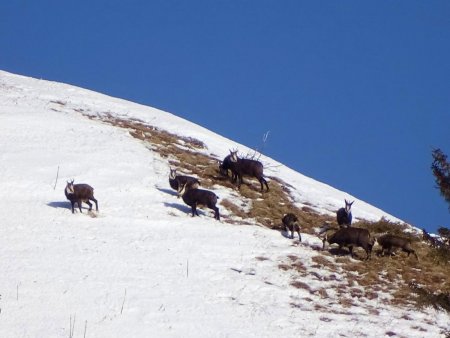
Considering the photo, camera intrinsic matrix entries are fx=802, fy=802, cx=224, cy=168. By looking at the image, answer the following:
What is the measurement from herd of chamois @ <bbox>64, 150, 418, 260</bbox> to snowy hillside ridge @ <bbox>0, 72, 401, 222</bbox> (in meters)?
2.63

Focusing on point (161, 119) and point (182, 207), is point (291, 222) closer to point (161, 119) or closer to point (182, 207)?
point (182, 207)

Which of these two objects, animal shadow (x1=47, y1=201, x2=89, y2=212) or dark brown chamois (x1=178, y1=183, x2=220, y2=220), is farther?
dark brown chamois (x1=178, y1=183, x2=220, y2=220)

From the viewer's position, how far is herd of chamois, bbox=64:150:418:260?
2311cm

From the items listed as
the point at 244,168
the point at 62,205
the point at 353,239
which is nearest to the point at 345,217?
the point at 353,239

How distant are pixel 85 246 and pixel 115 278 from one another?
2439 mm

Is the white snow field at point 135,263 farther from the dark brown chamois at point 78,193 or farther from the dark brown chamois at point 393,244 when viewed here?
the dark brown chamois at point 393,244

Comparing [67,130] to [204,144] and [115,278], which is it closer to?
[204,144]

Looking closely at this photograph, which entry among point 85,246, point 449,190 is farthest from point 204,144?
point 449,190

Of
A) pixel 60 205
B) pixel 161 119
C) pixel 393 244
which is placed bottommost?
pixel 393 244

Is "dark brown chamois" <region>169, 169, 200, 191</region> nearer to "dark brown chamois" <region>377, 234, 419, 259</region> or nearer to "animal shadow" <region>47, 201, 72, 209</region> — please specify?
"animal shadow" <region>47, 201, 72, 209</region>

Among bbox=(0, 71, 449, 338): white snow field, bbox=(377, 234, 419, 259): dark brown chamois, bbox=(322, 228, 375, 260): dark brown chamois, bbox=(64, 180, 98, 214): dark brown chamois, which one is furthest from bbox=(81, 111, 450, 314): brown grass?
bbox=(64, 180, 98, 214): dark brown chamois

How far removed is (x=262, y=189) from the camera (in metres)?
30.3

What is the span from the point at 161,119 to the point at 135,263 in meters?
25.0

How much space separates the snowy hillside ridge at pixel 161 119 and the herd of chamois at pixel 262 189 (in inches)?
104
